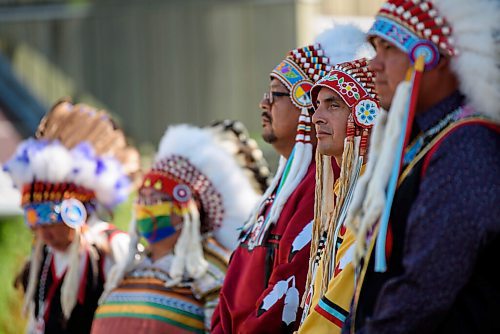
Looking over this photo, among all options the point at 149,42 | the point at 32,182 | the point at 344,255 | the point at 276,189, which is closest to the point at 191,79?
the point at 149,42

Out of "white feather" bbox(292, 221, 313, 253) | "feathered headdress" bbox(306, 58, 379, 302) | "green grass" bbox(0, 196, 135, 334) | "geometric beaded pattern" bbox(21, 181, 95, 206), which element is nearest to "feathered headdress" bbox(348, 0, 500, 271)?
"feathered headdress" bbox(306, 58, 379, 302)

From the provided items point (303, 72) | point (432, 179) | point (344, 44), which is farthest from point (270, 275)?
point (432, 179)

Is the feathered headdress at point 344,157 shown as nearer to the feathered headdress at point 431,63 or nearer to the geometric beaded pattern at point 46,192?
the feathered headdress at point 431,63

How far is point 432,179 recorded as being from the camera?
268 centimetres

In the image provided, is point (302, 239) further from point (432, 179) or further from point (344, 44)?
point (432, 179)

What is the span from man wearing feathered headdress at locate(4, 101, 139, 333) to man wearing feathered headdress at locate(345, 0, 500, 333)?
2.97m

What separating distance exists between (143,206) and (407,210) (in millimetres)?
2713

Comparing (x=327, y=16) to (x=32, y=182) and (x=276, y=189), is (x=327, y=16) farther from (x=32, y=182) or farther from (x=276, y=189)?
(x=276, y=189)

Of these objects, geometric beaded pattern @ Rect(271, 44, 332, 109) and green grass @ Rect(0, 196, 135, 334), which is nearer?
geometric beaded pattern @ Rect(271, 44, 332, 109)

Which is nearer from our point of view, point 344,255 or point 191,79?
point 344,255

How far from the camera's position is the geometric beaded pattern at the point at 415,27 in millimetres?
2781

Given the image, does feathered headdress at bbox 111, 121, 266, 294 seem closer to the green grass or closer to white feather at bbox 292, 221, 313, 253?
white feather at bbox 292, 221, 313, 253

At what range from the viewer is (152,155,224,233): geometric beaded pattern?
5.29m

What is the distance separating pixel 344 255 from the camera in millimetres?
3256
